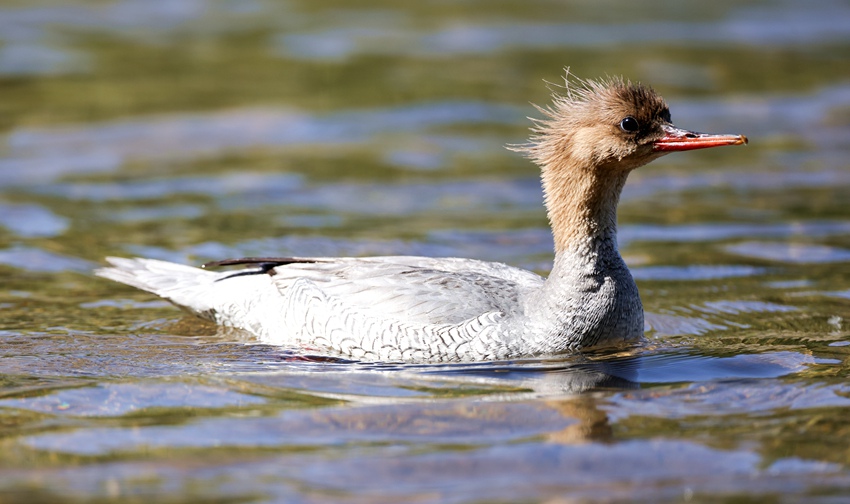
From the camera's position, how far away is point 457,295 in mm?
8289

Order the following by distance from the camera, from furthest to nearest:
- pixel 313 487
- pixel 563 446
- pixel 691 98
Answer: pixel 691 98
pixel 563 446
pixel 313 487

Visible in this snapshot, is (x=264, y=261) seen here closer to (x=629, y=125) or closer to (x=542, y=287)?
(x=542, y=287)

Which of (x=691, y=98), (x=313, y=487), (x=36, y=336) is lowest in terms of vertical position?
(x=313, y=487)

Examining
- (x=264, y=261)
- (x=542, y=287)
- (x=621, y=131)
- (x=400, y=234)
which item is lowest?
(x=542, y=287)

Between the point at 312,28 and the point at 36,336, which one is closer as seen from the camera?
the point at 36,336

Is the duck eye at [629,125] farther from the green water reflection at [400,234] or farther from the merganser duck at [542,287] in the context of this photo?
the green water reflection at [400,234]

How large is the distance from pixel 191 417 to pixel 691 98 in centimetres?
1222

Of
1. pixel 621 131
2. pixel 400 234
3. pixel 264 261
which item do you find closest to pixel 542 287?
pixel 621 131

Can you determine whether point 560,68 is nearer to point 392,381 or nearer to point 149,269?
point 149,269

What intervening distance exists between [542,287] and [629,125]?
51.3 inches

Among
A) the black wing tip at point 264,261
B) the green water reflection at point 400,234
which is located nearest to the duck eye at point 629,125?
the green water reflection at point 400,234

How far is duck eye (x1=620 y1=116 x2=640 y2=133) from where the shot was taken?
805cm

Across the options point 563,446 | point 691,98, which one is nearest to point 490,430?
point 563,446

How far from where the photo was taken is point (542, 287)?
8.34 meters
